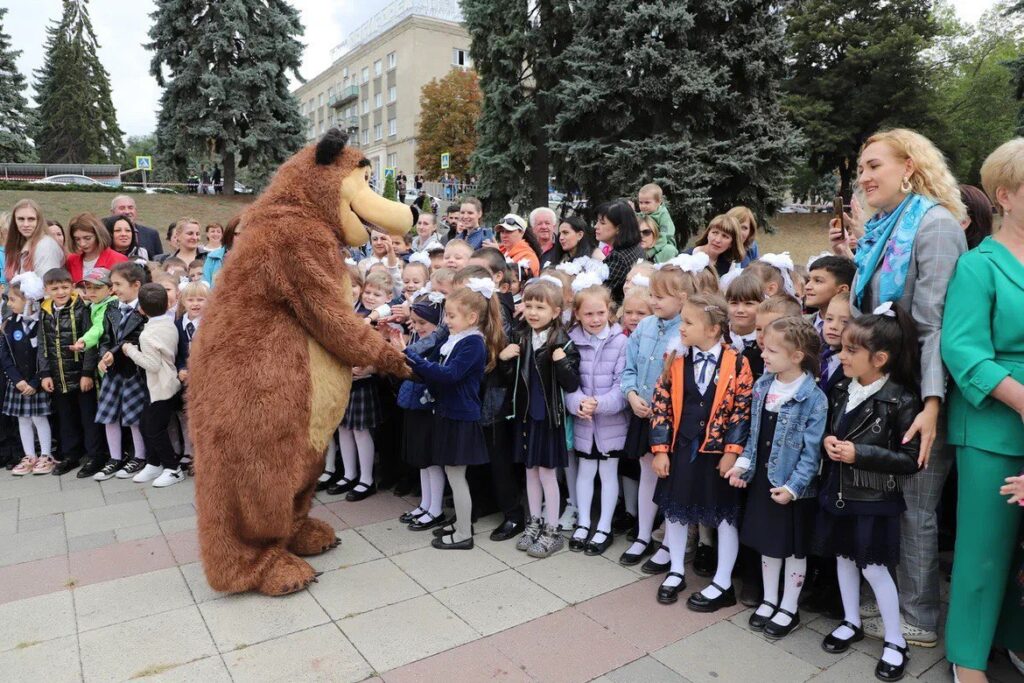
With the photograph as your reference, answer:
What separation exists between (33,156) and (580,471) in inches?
1549

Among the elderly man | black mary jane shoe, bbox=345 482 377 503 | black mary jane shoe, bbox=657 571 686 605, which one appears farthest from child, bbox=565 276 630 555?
the elderly man

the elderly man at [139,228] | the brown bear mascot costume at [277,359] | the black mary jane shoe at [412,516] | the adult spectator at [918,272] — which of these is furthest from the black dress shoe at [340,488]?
the elderly man at [139,228]

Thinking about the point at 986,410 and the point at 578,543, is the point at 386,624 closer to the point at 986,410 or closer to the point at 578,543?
the point at 578,543

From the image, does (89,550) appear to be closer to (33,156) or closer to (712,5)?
(712,5)

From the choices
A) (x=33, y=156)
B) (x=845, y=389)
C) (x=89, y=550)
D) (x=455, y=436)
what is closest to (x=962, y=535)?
(x=845, y=389)

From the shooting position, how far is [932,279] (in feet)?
9.21

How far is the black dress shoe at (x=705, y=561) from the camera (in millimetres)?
3709

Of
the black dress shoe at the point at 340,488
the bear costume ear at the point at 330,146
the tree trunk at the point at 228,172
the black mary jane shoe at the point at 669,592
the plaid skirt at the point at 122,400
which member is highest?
the tree trunk at the point at 228,172

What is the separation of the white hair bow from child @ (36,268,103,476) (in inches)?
154

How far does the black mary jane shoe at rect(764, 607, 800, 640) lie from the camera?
3.07 metres

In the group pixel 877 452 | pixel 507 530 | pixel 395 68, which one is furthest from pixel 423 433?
pixel 395 68

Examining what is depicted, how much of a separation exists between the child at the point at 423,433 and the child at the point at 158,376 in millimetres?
2356

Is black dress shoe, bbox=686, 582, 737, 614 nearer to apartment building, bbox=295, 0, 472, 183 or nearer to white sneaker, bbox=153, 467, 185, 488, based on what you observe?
white sneaker, bbox=153, 467, 185, 488

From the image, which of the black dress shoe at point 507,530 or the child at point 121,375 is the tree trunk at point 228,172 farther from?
the black dress shoe at point 507,530
